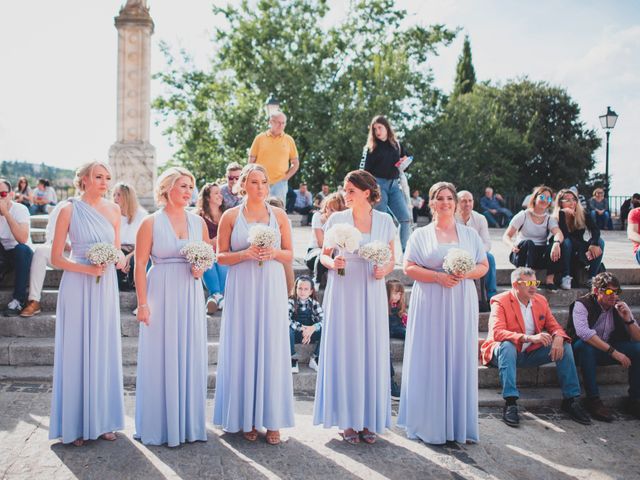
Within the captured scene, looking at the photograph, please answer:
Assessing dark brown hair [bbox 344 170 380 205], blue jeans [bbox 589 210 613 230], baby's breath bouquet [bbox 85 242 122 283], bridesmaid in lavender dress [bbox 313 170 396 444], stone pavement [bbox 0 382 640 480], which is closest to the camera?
stone pavement [bbox 0 382 640 480]

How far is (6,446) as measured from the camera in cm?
457

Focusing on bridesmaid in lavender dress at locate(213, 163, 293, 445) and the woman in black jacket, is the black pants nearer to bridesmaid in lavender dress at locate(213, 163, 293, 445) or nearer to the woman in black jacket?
the woman in black jacket

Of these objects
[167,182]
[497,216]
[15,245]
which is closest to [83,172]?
[167,182]

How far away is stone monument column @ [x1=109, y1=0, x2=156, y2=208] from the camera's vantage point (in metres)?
14.4

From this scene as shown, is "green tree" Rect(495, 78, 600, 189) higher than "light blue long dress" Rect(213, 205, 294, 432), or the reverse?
"green tree" Rect(495, 78, 600, 189)

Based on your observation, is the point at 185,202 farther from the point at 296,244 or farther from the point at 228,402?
the point at 296,244

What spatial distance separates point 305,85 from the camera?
2783 cm

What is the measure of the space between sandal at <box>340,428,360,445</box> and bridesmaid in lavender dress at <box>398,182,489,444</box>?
1.54 ft

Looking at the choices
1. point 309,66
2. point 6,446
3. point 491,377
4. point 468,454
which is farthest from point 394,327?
point 309,66

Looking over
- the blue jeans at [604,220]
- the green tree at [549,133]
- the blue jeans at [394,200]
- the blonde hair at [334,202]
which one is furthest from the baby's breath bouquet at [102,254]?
the green tree at [549,133]

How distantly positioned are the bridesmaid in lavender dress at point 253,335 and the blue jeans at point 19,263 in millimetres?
3472

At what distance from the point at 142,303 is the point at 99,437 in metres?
1.20

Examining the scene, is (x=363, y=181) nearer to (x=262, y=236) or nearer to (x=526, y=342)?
(x=262, y=236)

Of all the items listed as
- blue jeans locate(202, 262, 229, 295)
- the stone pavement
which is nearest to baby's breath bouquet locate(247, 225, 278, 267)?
the stone pavement
